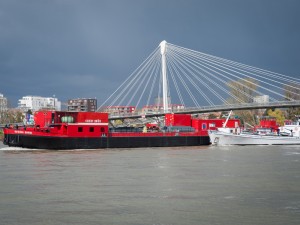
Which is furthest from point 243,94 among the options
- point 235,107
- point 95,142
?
point 95,142

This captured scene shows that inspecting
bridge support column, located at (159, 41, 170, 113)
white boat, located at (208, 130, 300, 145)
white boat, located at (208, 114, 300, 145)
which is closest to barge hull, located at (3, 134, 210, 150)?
white boat, located at (208, 130, 300, 145)

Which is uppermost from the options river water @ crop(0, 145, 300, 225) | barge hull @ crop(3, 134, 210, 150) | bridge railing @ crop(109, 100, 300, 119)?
bridge railing @ crop(109, 100, 300, 119)

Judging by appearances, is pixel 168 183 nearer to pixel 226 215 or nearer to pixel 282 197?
pixel 282 197

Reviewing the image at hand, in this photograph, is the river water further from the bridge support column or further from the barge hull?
the bridge support column

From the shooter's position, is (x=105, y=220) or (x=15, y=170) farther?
(x=15, y=170)

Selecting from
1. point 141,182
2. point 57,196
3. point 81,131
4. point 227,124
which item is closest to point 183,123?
point 227,124

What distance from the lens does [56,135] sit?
133 ft

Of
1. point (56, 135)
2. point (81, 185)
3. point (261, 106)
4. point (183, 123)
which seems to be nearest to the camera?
point (81, 185)

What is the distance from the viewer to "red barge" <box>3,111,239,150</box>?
39.9 metres

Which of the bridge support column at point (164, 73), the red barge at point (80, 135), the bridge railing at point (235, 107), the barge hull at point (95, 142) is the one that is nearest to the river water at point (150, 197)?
the barge hull at point (95, 142)

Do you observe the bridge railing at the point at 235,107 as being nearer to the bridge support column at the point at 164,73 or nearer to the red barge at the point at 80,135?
the bridge support column at the point at 164,73

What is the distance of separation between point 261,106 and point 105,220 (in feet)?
205

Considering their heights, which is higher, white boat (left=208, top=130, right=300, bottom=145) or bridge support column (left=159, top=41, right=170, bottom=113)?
bridge support column (left=159, top=41, right=170, bottom=113)

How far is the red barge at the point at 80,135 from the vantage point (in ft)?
131
